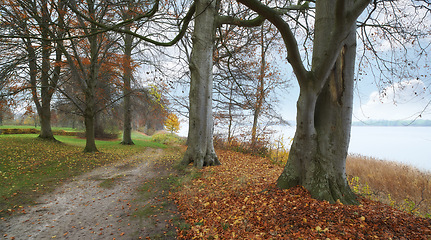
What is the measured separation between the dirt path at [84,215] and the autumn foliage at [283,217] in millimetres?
1086

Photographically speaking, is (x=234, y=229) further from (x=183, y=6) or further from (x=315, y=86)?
(x=183, y=6)

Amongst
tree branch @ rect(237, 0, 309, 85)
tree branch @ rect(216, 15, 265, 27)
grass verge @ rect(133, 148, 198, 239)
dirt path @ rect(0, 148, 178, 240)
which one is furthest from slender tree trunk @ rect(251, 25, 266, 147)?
tree branch @ rect(237, 0, 309, 85)

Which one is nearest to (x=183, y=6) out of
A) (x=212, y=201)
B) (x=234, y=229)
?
(x=212, y=201)

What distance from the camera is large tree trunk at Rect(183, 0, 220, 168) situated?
7.16 metres

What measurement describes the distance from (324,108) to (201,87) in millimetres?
4134

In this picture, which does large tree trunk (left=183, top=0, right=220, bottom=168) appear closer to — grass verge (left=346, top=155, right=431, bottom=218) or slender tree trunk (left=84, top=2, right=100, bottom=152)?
grass verge (left=346, top=155, right=431, bottom=218)

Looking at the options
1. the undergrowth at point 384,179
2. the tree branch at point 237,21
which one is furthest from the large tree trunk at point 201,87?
the undergrowth at point 384,179

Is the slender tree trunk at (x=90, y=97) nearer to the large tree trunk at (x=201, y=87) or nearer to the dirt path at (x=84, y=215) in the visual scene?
the dirt path at (x=84, y=215)

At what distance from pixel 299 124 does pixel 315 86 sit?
773 mm

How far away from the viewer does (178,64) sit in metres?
11.0

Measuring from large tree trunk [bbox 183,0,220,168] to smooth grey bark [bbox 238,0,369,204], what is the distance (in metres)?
3.67

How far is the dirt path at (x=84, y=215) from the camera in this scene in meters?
3.54

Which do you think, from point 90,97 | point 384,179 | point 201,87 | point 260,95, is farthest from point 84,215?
point 260,95

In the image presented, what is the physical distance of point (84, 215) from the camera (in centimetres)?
426
